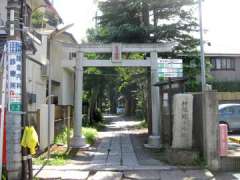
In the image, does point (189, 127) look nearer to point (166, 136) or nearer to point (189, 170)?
point (189, 170)

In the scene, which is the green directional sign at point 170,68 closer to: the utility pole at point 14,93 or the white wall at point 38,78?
the white wall at point 38,78

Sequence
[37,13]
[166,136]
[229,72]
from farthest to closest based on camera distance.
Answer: [229,72] → [37,13] → [166,136]

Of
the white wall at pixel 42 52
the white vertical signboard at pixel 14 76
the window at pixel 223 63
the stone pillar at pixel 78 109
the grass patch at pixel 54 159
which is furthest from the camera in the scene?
the window at pixel 223 63

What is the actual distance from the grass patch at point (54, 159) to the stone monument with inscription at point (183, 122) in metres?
3.46

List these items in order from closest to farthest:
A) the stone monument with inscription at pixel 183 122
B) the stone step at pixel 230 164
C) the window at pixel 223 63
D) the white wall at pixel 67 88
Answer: the stone step at pixel 230 164
the stone monument with inscription at pixel 183 122
the white wall at pixel 67 88
the window at pixel 223 63

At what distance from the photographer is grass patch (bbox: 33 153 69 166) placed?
11.8 meters

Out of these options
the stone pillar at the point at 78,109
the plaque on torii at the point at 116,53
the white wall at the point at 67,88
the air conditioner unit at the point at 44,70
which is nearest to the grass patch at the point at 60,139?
the stone pillar at the point at 78,109

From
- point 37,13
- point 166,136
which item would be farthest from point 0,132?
point 37,13

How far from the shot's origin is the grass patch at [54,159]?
1184 centimetres

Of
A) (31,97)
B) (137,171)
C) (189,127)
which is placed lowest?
(137,171)

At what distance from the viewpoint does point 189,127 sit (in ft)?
40.2

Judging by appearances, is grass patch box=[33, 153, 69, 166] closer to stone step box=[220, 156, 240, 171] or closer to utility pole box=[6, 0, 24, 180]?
utility pole box=[6, 0, 24, 180]

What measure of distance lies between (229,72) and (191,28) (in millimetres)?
17650

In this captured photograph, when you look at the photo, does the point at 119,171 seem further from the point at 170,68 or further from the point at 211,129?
the point at 170,68
